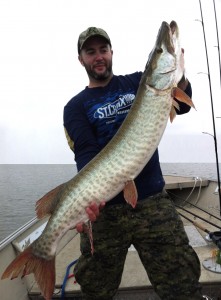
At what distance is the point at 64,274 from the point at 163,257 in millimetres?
1960

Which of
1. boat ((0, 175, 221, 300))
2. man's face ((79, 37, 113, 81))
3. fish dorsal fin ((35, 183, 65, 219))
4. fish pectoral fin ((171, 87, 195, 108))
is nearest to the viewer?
fish pectoral fin ((171, 87, 195, 108))

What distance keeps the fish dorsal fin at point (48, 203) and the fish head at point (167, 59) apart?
1.14 m

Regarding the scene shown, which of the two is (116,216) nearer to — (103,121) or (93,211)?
(93,211)

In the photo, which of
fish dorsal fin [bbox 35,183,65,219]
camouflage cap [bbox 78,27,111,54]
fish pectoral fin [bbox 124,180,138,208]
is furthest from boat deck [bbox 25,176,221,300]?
camouflage cap [bbox 78,27,111,54]

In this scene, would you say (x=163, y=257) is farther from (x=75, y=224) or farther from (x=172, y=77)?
(x=172, y=77)

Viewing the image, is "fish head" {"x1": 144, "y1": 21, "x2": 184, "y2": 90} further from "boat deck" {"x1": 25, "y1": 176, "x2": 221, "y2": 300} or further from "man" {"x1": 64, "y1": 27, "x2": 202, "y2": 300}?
"boat deck" {"x1": 25, "y1": 176, "x2": 221, "y2": 300}

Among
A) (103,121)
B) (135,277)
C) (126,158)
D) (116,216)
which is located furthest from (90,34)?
(135,277)

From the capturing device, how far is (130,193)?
2383 mm

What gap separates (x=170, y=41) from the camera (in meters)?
2.39

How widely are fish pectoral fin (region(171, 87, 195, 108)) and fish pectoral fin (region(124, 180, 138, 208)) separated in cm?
73

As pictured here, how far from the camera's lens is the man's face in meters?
2.80

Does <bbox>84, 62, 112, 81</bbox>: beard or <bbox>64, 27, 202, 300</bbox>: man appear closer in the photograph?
<bbox>64, 27, 202, 300</bbox>: man

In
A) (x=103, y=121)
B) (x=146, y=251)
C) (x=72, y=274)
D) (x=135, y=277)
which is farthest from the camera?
(x=72, y=274)

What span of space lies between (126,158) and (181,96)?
2.06ft
